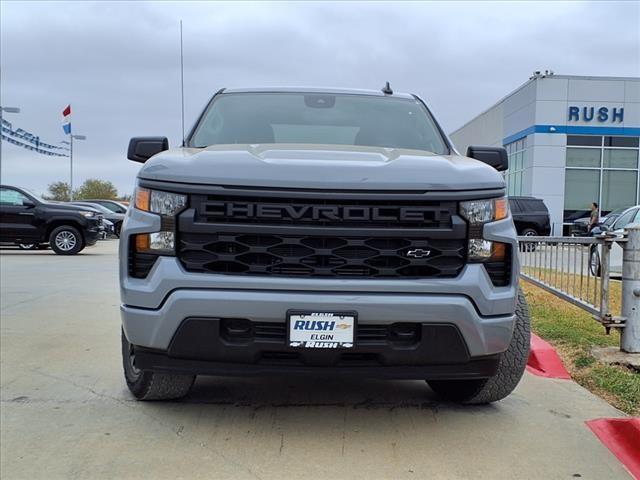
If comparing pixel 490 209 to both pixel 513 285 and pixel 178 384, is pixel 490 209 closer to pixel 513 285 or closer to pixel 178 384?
pixel 513 285

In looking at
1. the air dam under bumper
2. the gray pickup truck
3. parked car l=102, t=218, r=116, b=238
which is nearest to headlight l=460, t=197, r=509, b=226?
the gray pickup truck

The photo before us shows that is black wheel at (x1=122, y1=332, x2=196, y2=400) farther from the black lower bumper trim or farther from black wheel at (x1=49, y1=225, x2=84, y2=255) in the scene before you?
black wheel at (x1=49, y1=225, x2=84, y2=255)

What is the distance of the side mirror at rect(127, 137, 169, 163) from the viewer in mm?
3779

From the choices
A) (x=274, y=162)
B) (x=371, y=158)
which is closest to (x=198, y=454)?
(x=274, y=162)

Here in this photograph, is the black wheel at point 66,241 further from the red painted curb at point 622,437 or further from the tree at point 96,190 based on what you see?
the tree at point 96,190

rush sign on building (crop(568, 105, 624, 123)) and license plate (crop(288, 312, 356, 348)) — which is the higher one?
rush sign on building (crop(568, 105, 624, 123))

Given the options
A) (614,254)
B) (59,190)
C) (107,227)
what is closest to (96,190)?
(59,190)

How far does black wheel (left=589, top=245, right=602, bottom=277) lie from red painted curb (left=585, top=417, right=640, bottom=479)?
1970 millimetres

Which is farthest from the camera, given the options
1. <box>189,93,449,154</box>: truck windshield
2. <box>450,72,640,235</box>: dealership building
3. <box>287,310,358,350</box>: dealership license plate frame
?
<box>450,72,640,235</box>: dealership building

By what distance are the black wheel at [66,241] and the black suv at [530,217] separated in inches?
526

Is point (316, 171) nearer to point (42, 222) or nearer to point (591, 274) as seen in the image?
point (591, 274)

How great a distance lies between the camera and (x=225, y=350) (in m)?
2.77

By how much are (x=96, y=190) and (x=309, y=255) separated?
187ft

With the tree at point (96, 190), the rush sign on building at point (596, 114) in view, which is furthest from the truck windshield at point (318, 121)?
the tree at point (96, 190)
